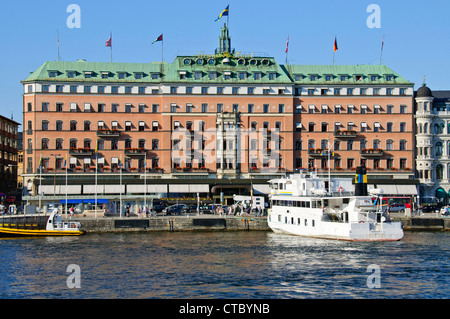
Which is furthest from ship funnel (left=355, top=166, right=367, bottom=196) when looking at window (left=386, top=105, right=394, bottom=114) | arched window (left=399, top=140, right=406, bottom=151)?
window (left=386, top=105, right=394, bottom=114)

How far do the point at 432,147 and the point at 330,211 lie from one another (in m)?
58.2

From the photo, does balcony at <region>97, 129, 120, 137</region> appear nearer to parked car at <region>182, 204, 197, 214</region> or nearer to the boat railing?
parked car at <region>182, 204, 197, 214</region>

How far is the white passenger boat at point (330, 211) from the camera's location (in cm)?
8138

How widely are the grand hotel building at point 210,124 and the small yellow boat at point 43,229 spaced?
3268cm

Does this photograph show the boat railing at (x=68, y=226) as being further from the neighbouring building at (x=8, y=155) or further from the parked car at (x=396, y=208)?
the neighbouring building at (x=8, y=155)

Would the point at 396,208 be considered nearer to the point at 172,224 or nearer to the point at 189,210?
the point at 189,210

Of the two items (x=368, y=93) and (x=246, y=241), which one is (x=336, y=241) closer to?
(x=246, y=241)

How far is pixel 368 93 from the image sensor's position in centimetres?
13500

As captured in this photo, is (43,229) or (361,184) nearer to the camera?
(361,184)

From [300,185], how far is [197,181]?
36.8m

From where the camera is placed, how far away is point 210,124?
429 ft

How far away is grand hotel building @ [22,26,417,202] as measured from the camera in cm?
12888

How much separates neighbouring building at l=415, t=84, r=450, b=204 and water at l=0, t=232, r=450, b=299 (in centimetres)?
5296

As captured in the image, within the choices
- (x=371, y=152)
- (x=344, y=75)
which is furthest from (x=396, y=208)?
(x=344, y=75)
